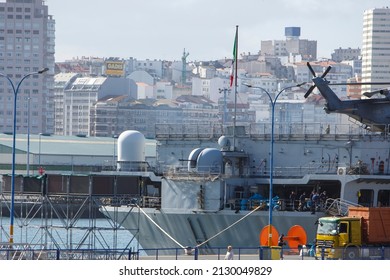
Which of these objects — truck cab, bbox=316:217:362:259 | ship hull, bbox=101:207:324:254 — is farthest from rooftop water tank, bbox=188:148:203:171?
truck cab, bbox=316:217:362:259

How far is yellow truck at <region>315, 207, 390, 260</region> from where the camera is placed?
5875 centimetres

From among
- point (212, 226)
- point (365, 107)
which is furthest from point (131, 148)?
point (365, 107)

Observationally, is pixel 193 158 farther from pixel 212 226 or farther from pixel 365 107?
pixel 365 107

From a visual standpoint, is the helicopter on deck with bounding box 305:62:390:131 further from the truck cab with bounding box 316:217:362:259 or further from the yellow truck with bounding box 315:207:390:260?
the truck cab with bounding box 316:217:362:259

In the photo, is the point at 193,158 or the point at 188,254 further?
the point at 193,158

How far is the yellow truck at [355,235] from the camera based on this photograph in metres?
58.8

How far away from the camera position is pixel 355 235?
205 ft

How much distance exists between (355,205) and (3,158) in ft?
268

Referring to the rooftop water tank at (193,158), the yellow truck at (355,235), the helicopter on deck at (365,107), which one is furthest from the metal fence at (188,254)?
the helicopter on deck at (365,107)

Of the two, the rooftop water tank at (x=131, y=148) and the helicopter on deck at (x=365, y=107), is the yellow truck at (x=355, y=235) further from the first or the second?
the rooftop water tank at (x=131, y=148)

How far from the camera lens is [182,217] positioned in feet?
242

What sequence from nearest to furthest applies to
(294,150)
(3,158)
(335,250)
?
(335,250)
(294,150)
(3,158)
